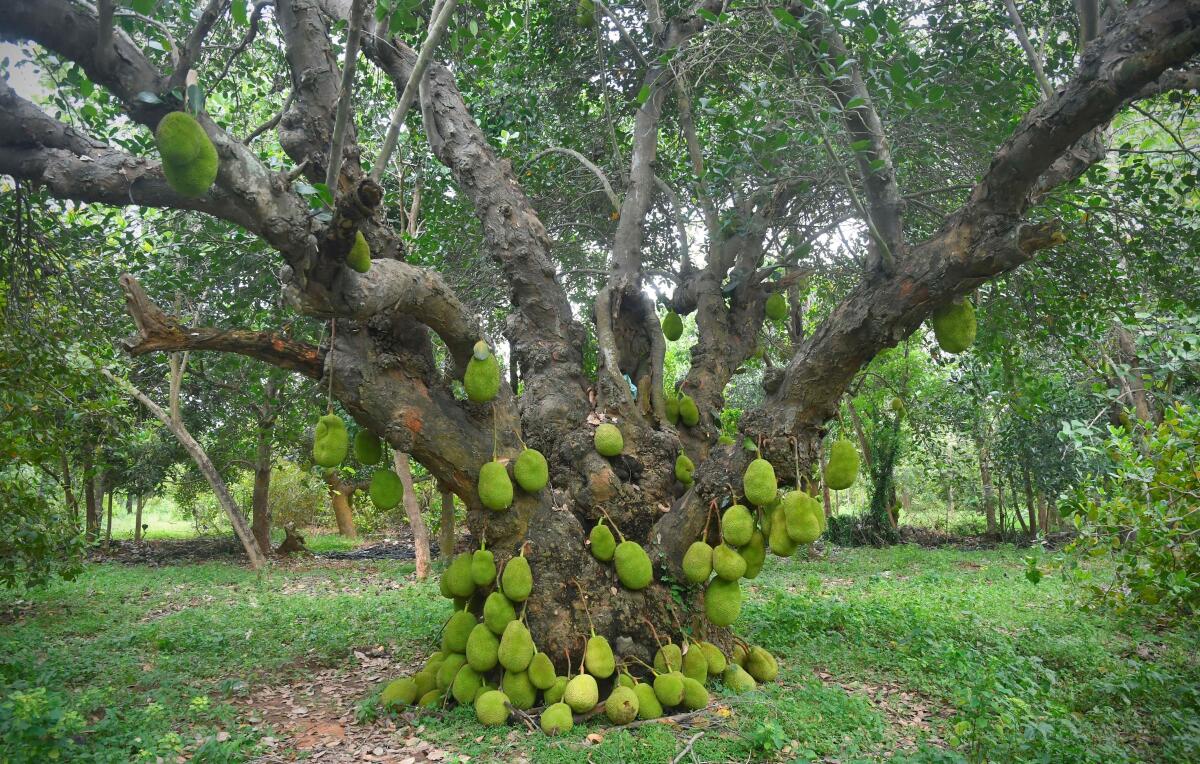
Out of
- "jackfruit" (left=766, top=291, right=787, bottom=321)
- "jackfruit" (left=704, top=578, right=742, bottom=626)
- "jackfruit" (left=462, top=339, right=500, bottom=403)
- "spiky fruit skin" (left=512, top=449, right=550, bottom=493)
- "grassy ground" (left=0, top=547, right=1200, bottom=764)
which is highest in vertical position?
"jackfruit" (left=766, top=291, right=787, bottom=321)

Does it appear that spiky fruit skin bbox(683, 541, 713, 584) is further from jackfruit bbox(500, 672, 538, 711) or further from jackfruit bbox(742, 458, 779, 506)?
jackfruit bbox(500, 672, 538, 711)

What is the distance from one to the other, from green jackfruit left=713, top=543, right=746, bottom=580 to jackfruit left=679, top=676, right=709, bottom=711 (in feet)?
1.60

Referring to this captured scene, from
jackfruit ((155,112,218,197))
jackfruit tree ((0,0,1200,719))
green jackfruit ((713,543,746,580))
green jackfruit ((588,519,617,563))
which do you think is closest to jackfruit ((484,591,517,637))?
jackfruit tree ((0,0,1200,719))

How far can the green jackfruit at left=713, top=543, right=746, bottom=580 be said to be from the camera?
10.9 feet

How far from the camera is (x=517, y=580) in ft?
10.6

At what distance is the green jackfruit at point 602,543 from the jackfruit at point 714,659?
0.66 meters

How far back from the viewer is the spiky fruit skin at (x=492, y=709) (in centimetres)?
308

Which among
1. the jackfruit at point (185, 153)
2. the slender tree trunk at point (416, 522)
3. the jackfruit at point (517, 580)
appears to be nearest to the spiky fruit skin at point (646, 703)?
the jackfruit at point (517, 580)

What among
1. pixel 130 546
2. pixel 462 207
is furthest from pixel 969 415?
pixel 130 546

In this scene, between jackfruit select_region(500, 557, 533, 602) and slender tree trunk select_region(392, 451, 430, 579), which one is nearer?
jackfruit select_region(500, 557, 533, 602)

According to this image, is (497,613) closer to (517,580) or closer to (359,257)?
(517,580)

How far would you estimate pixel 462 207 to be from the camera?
5.73 meters

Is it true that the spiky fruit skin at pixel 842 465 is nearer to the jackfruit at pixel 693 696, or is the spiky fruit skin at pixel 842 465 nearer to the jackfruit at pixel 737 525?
the jackfruit at pixel 737 525

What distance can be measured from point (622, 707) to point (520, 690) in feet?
1.50
